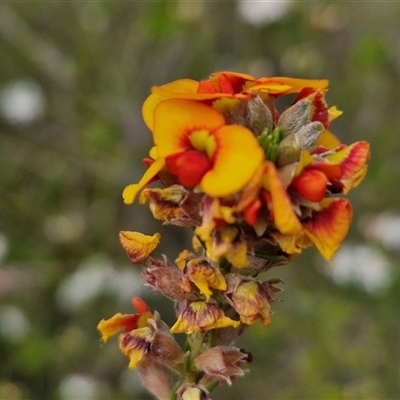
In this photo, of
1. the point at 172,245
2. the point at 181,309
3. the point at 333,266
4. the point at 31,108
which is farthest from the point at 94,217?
the point at 181,309

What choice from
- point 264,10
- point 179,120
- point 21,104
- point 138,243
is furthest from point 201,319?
point 21,104

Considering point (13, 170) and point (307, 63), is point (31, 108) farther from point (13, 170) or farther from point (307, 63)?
point (307, 63)

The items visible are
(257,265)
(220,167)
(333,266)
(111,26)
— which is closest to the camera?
(220,167)

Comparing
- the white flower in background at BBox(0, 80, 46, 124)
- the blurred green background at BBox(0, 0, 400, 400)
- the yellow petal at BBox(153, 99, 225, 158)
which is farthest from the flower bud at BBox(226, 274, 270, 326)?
the white flower in background at BBox(0, 80, 46, 124)

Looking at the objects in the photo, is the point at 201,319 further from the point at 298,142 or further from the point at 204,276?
the point at 298,142

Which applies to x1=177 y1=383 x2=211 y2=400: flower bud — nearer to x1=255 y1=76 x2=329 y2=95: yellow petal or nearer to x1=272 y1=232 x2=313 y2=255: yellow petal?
x1=272 y1=232 x2=313 y2=255: yellow petal

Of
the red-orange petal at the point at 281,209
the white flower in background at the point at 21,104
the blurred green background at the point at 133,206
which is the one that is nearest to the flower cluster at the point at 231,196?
the red-orange petal at the point at 281,209

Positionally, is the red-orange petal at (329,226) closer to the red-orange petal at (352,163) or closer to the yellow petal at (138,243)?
the red-orange petal at (352,163)
